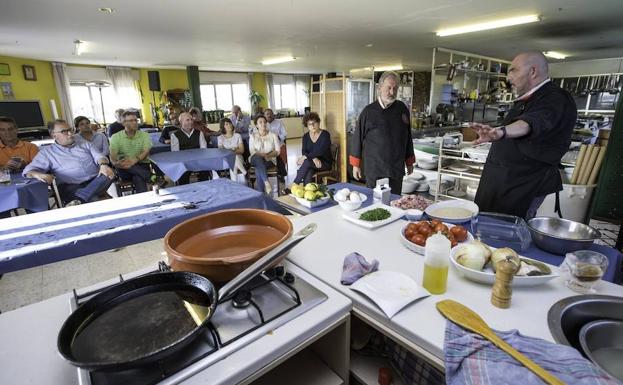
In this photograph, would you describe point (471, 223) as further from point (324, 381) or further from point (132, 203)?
point (132, 203)

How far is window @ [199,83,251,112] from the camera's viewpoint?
1120 cm

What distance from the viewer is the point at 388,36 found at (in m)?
5.37

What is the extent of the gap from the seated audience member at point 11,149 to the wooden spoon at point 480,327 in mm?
4433

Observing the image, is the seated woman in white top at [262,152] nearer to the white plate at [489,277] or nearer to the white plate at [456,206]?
the white plate at [456,206]

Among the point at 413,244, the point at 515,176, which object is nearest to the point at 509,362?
the point at 413,244

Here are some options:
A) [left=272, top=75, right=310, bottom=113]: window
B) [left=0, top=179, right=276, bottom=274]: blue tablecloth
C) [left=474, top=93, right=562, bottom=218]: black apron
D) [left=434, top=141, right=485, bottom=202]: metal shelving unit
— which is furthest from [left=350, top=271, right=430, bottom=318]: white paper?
[left=272, top=75, right=310, bottom=113]: window

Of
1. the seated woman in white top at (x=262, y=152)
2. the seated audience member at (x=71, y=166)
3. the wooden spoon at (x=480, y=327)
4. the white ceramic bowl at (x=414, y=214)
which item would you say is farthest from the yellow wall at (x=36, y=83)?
the wooden spoon at (x=480, y=327)

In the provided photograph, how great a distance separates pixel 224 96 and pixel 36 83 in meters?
5.37

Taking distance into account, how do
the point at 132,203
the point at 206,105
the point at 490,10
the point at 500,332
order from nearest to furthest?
1. the point at 500,332
2. the point at 132,203
3. the point at 490,10
4. the point at 206,105

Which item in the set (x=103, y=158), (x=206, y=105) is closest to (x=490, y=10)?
(x=103, y=158)

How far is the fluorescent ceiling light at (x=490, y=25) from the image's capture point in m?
4.18

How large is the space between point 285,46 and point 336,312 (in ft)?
20.3

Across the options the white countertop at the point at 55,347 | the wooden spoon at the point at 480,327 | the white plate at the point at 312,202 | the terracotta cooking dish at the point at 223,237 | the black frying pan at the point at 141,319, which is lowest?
the white plate at the point at 312,202

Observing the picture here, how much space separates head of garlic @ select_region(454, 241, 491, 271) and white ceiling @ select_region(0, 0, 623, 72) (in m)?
3.28
